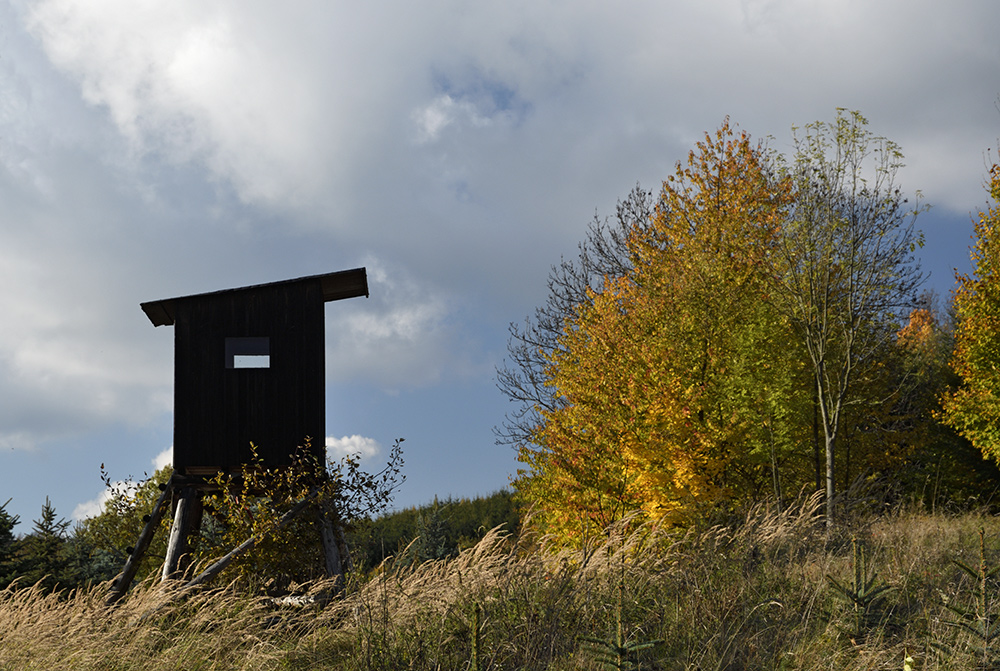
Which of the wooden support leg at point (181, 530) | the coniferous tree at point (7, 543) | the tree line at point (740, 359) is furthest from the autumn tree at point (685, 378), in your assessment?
the coniferous tree at point (7, 543)

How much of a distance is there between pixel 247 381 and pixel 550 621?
960cm

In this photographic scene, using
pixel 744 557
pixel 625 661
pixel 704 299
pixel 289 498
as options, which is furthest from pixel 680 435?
pixel 625 661

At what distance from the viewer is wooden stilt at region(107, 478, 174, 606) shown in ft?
46.8

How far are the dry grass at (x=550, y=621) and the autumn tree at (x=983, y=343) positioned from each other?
525 inches

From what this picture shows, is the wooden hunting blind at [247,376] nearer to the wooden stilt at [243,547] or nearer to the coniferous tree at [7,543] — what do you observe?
the wooden stilt at [243,547]

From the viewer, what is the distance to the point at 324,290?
16.7 m

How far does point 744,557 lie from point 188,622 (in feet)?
21.8

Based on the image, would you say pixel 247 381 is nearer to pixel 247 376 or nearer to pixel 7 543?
pixel 247 376

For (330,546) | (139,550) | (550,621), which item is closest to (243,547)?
(330,546)

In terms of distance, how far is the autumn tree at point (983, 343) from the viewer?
69.8 feet

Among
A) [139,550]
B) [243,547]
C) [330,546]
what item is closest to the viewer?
[243,547]

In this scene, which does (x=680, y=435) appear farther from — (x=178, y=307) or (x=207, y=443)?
(x=178, y=307)

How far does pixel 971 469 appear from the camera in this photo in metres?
26.9

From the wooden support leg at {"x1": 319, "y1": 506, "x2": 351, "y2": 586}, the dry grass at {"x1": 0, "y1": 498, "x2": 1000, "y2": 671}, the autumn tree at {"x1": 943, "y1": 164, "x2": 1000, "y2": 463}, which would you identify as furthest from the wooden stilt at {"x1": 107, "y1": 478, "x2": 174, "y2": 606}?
the autumn tree at {"x1": 943, "y1": 164, "x2": 1000, "y2": 463}
